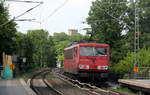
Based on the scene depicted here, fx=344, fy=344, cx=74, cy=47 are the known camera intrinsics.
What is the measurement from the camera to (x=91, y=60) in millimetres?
24375

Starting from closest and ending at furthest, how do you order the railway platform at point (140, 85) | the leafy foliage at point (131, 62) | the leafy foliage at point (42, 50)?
the railway platform at point (140, 85)
the leafy foliage at point (131, 62)
the leafy foliage at point (42, 50)

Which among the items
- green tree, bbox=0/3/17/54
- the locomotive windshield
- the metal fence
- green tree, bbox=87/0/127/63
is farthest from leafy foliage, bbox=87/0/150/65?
the metal fence

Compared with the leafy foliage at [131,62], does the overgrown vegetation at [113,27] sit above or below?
above

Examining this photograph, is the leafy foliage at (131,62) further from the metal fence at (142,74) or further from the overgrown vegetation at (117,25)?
the overgrown vegetation at (117,25)

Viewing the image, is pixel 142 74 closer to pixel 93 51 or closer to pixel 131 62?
pixel 131 62

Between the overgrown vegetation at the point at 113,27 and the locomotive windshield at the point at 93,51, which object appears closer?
the locomotive windshield at the point at 93,51

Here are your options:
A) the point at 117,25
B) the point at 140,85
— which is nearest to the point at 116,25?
the point at 117,25

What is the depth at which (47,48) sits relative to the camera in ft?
306

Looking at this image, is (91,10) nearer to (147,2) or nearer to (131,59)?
(147,2)

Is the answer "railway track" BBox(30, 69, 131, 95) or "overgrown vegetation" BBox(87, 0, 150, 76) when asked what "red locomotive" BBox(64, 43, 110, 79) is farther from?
"overgrown vegetation" BBox(87, 0, 150, 76)

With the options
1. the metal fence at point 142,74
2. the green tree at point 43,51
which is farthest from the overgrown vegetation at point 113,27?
the green tree at point 43,51

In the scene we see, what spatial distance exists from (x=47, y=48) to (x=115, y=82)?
63.8 m

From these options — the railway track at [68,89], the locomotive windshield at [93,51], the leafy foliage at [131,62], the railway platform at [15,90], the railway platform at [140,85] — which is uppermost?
the locomotive windshield at [93,51]

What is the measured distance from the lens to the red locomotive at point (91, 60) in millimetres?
24156
